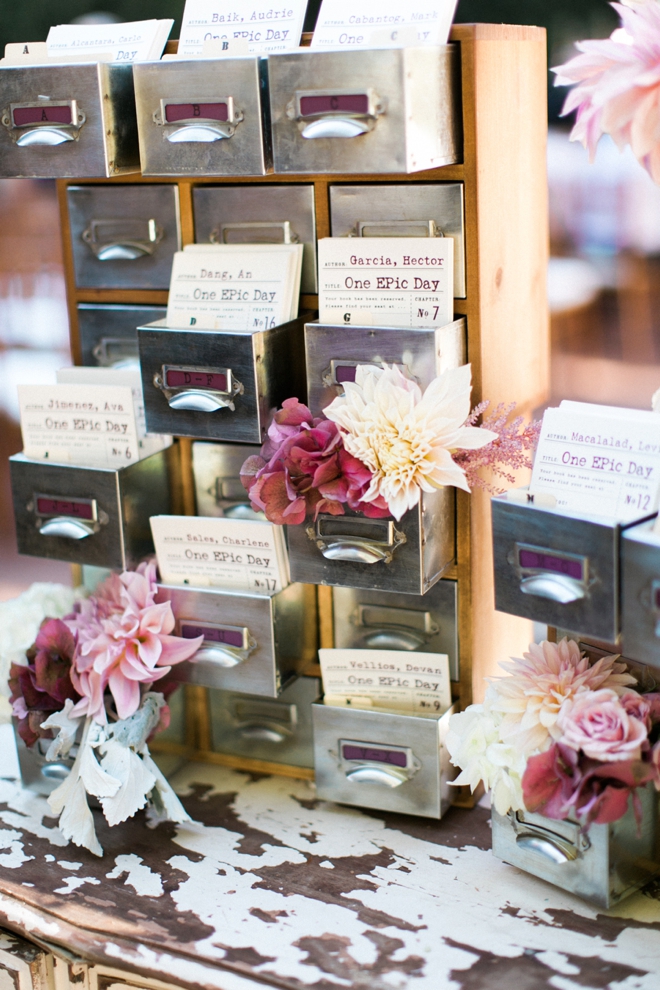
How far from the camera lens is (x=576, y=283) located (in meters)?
6.09

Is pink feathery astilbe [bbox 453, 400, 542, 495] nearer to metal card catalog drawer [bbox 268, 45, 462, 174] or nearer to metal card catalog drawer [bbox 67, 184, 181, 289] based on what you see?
metal card catalog drawer [bbox 268, 45, 462, 174]

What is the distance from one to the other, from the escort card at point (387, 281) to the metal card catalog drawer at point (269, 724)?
68 cm

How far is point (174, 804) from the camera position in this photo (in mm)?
1861

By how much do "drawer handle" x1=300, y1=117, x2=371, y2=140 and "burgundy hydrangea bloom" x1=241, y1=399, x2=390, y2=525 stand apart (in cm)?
37

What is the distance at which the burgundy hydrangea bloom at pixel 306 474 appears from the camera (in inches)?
62.3

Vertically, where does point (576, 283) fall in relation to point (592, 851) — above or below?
above

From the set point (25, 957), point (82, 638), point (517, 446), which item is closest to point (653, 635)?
point (517, 446)

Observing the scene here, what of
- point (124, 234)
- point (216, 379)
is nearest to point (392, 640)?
point (216, 379)

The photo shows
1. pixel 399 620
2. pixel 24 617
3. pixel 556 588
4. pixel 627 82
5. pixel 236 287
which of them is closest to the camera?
pixel 627 82

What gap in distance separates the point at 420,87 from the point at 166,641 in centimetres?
94

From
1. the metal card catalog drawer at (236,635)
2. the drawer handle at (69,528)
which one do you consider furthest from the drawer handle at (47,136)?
the metal card catalog drawer at (236,635)

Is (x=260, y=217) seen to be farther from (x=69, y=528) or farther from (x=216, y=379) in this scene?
(x=69, y=528)

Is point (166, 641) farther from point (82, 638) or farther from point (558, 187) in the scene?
point (558, 187)

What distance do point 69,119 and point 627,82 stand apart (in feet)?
2.79
